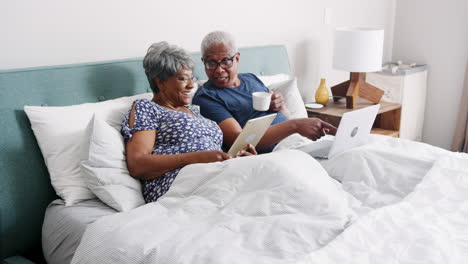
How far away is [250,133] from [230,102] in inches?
18.0

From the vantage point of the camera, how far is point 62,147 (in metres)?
1.64

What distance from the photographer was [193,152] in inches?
65.4

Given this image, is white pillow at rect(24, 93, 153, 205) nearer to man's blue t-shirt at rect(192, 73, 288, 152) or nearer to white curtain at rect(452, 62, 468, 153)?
man's blue t-shirt at rect(192, 73, 288, 152)

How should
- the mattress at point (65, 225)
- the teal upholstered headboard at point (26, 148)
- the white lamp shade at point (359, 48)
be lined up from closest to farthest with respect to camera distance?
the mattress at point (65, 225) < the teal upholstered headboard at point (26, 148) < the white lamp shade at point (359, 48)

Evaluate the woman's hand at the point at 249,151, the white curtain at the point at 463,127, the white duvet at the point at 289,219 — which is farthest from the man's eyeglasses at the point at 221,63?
the white curtain at the point at 463,127

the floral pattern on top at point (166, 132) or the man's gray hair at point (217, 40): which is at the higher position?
the man's gray hair at point (217, 40)

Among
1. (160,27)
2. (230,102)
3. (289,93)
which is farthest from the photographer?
(289,93)

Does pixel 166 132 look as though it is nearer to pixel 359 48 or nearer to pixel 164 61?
pixel 164 61

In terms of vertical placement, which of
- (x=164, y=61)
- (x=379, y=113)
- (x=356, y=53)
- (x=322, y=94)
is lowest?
(x=379, y=113)

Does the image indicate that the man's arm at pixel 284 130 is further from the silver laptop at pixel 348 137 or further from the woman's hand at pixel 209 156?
the woman's hand at pixel 209 156

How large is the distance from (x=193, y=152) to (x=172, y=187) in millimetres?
217

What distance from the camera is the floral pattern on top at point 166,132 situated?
1651 mm

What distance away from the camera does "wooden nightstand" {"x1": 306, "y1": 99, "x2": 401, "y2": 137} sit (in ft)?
9.20

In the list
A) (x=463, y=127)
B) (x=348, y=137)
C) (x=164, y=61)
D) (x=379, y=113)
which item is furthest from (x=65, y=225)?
(x=463, y=127)
